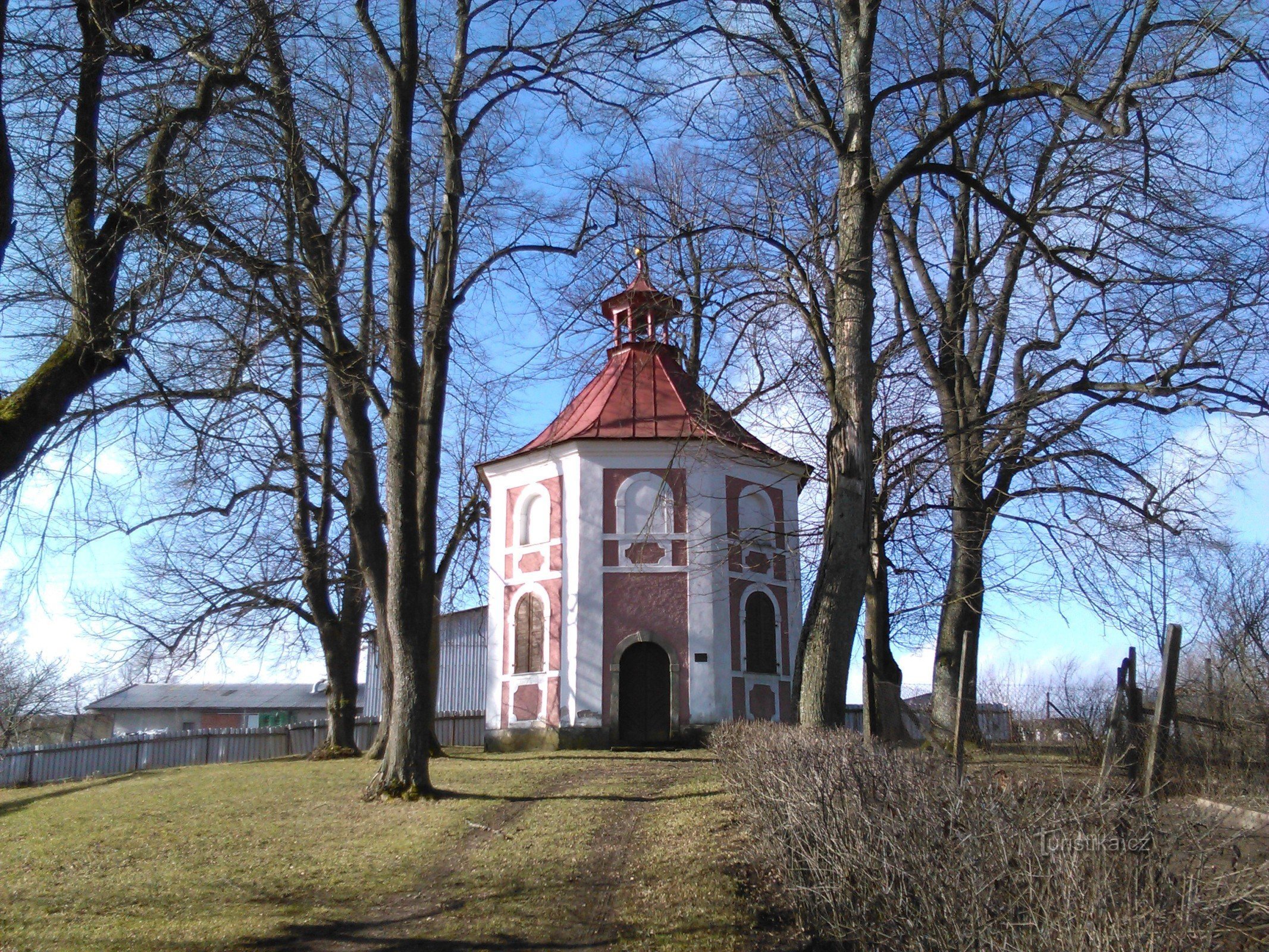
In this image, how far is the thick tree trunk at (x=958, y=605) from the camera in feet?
56.2

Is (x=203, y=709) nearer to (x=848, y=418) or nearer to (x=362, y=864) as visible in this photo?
(x=362, y=864)

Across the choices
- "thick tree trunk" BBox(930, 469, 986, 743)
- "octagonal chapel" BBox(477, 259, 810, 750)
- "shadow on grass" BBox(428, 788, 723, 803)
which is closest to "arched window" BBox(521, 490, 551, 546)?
"octagonal chapel" BBox(477, 259, 810, 750)

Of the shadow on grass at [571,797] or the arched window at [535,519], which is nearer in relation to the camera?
the shadow on grass at [571,797]

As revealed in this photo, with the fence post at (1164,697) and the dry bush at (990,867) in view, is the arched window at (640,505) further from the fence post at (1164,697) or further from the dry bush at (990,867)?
the dry bush at (990,867)

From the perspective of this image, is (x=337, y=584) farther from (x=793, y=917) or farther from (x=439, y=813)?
(x=793, y=917)

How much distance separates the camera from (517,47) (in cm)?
1431

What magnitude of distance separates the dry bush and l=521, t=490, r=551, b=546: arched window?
17245 mm

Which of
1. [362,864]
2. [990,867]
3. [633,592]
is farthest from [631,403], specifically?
[990,867]

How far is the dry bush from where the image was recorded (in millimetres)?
4266

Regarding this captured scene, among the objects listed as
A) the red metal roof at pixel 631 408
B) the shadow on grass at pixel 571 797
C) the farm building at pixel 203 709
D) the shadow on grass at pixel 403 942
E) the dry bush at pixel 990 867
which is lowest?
the farm building at pixel 203 709

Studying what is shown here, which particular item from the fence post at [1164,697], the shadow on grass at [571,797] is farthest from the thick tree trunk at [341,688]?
the fence post at [1164,697]

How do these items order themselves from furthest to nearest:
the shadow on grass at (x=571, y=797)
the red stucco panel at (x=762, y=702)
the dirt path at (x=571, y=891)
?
the red stucco panel at (x=762, y=702)
the shadow on grass at (x=571, y=797)
the dirt path at (x=571, y=891)

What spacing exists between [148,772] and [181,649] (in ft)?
10.3

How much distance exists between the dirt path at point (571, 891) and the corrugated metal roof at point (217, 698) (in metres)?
51.8
